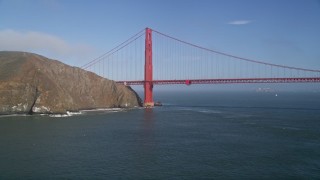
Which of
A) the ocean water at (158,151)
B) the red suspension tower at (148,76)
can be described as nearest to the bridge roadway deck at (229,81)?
the red suspension tower at (148,76)

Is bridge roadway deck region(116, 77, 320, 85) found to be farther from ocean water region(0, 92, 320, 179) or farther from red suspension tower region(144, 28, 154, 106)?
ocean water region(0, 92, 320, 179)

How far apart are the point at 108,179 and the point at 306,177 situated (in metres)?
13.1

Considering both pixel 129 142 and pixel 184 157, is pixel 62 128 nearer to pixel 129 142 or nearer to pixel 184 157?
pixel 129 142

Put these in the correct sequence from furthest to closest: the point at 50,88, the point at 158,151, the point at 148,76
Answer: the point at 148,76
the point at 50,88
the point at 158,151

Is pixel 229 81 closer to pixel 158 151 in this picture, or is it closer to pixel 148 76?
pixel 148 76

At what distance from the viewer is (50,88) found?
70188mm

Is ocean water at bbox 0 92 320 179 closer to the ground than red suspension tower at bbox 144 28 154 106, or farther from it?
closer to the ground

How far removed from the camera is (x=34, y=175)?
2558cm

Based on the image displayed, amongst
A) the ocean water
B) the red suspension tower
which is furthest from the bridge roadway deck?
the ocean water

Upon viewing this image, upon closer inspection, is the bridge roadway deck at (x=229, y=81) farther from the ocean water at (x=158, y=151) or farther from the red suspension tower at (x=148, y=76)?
the ocean water at (x=158, y=151)

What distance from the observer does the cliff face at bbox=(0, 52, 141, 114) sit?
218 ft

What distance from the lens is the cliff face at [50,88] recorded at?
6650cm

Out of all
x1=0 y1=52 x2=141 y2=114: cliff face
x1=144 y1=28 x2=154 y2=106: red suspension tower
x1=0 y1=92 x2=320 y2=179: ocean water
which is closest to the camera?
x1=0 y1=92 x2=320 y2=179: ocean water

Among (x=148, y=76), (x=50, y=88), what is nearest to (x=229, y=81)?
(x=148, y=76)
